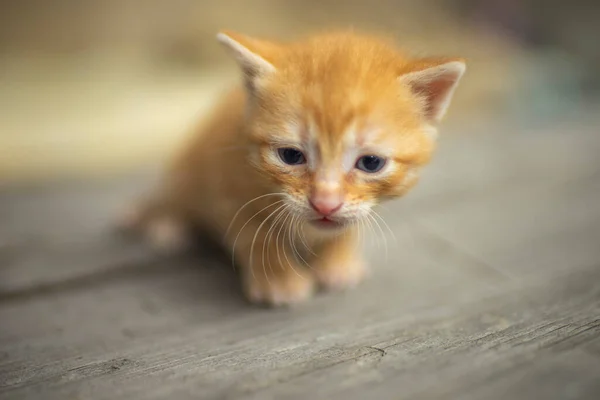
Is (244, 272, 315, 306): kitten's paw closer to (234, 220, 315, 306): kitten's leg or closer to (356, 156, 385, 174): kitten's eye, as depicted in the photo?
(234, 220, 315, 306): kitten's leg

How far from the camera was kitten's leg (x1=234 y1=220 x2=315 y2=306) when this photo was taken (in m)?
1.12

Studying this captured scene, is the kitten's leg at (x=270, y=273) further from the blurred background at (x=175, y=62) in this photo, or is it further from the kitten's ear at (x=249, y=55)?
the blurred background at (x=175, y=62)

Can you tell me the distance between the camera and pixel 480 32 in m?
3.20

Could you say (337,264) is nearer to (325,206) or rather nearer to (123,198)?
(325,206)

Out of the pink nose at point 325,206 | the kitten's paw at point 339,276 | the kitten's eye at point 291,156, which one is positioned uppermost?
the kitten's eye at point 291,156

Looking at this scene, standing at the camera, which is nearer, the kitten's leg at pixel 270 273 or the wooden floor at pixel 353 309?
the wooden floor at pixel 353 309

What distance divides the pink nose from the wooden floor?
0.69ft

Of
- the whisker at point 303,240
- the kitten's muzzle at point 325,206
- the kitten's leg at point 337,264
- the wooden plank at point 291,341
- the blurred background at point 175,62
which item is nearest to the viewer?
the wooden plank at point 291,341

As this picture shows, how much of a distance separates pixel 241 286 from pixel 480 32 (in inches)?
99.6

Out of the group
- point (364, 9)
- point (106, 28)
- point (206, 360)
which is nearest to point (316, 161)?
point (206, 360)

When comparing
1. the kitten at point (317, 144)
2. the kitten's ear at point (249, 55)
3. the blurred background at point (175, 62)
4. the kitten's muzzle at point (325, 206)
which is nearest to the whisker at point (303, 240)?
the kitten at point (317, 144)

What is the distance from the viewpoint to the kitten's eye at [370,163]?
0.96 meters

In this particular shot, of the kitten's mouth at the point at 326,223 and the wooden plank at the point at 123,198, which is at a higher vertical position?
the wooden plank at the point at 123,198

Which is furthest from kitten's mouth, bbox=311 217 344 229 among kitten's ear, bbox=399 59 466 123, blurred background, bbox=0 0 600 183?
blurred background, bbox=0 0 600 183
